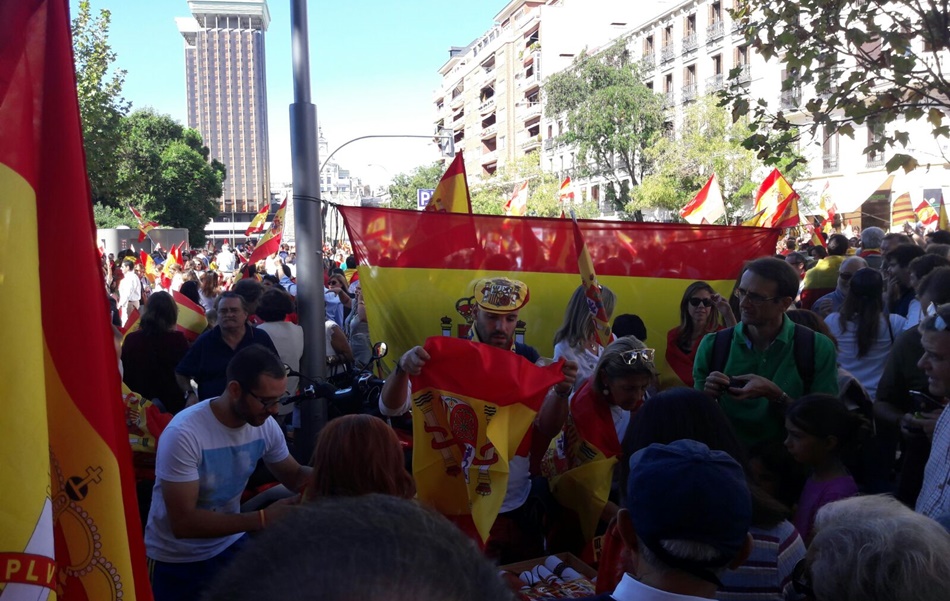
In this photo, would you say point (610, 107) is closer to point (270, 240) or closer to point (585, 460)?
point (270, 240)

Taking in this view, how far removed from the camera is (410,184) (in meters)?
63.9

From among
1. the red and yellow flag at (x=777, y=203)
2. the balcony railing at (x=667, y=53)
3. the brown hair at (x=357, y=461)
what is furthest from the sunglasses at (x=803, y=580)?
the balcony railing at (x=667, y=53)

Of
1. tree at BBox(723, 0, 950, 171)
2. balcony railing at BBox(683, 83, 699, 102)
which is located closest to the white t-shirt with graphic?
tree at BBox(723, 0, 950, 171)

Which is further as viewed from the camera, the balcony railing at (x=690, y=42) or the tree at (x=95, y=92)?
the balcony railing at (x=690, y=42)

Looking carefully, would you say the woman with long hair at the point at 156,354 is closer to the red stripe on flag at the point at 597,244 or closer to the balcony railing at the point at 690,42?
the red stripe on flag at the point at 597,244

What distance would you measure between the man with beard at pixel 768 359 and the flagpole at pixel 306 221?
2.54 metres

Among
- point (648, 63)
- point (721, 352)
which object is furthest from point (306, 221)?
point (648, 63)

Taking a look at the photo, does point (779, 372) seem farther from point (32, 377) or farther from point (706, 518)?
point (32, 377)

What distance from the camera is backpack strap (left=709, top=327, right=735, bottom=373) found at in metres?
4.09

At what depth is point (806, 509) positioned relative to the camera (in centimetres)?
330

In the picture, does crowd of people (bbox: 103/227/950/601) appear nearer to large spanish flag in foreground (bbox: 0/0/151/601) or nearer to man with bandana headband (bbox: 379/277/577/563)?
man with bandana headband (bbox: 379/277/577/563)

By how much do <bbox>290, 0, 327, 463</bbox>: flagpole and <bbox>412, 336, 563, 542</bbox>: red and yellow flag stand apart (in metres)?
1.67

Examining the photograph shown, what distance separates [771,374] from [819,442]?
0.65m

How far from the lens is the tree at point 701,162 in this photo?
34469mm
